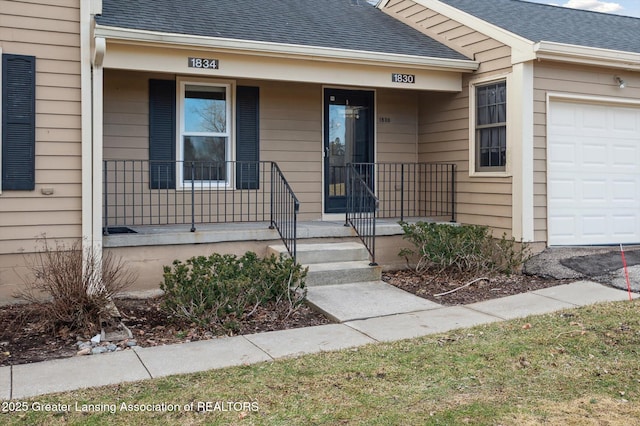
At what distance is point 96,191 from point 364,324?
10.4ft

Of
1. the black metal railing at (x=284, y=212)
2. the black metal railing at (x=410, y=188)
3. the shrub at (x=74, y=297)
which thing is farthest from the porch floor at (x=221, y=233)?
the shrub at (x=74, y=297)

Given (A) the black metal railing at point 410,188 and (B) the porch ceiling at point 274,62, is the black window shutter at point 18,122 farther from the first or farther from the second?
(A) the black metal railing at point 410,188

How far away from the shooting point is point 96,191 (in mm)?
6289

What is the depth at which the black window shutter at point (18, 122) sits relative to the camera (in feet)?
19.4

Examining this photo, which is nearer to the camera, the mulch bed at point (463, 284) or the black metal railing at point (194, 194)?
the mulch bed at point (463, 284)

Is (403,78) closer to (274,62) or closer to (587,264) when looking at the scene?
(274,62)

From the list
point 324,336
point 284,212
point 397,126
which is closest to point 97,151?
point 284,212

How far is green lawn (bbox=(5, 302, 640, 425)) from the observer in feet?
11.1

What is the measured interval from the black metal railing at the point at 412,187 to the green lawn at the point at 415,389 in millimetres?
4567

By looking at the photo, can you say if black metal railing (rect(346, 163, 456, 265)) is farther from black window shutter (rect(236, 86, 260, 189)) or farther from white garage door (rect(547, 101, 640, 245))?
white garage door (rect(547, 101, 640, 245))

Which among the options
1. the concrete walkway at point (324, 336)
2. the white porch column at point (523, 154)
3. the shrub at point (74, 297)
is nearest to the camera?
the concrete walkway at point (324, 336)

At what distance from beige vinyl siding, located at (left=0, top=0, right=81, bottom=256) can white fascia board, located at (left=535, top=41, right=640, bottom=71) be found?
5.46 meters

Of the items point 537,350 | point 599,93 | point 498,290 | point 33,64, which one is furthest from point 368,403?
point 599,93

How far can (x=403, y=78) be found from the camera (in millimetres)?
8367
